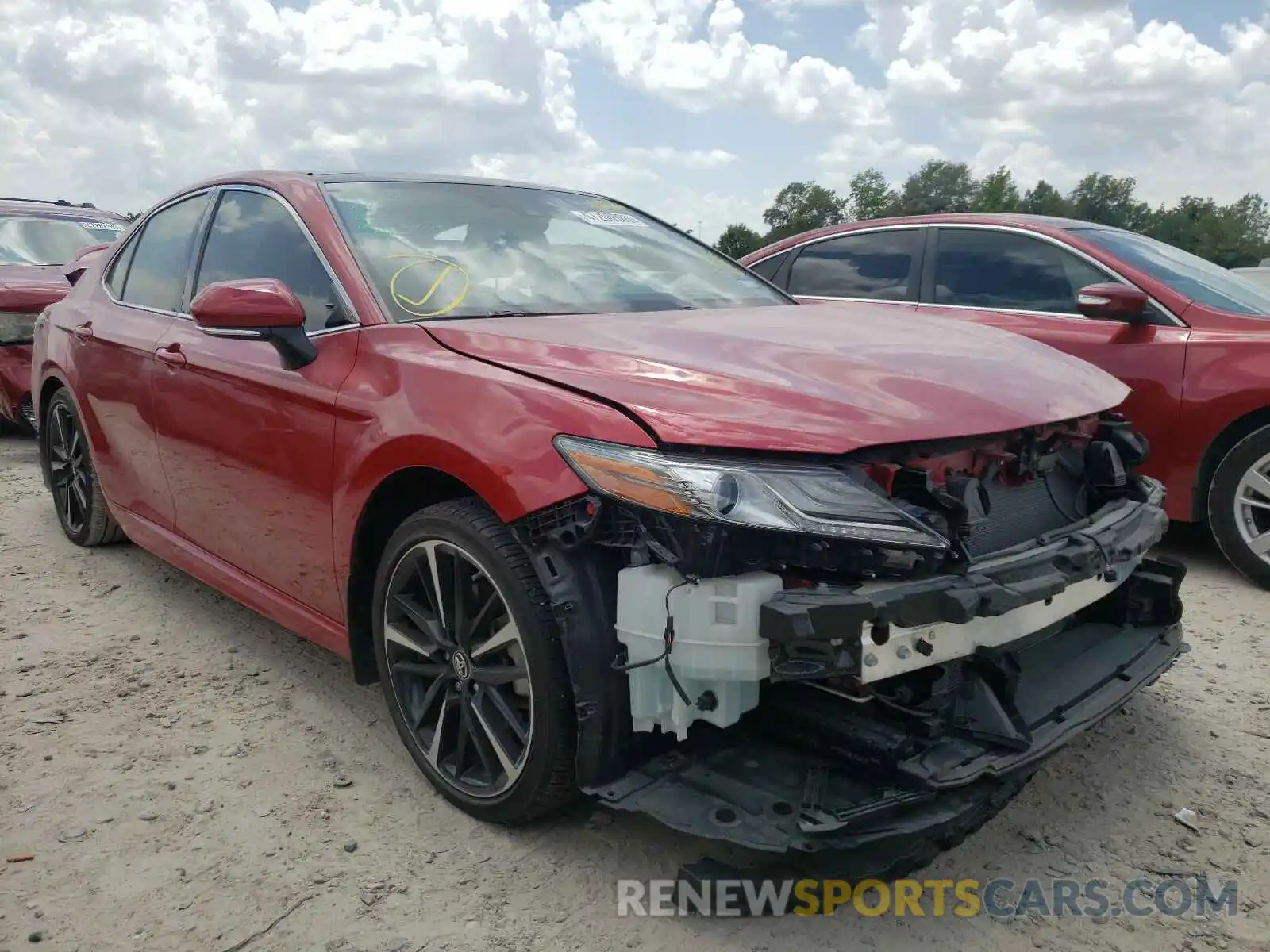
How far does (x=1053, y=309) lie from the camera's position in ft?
15.9

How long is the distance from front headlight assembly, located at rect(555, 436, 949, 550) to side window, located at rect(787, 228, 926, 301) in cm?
373

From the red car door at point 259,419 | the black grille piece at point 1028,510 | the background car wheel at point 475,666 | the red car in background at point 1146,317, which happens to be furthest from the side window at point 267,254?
the red car in background at point 1146,317

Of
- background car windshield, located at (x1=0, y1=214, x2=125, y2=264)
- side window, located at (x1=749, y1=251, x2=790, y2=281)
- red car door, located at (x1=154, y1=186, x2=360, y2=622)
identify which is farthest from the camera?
background car windshield, located at (x1=0, y1=214, x2=125, y2=264)

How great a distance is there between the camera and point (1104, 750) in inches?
111

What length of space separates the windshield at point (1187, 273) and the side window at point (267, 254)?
373cm

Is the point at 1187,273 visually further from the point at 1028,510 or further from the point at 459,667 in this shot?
the point at 459,667

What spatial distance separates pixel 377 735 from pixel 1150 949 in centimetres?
206

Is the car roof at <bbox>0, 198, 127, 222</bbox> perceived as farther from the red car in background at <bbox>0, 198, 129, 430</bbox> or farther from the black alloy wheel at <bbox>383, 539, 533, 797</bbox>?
the black alloy wheel at <bbox>383, 539, 533, 797</bbox>

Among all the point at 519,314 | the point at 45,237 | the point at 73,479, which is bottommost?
the point at 73,479

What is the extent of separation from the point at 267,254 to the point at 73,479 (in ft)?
7.77

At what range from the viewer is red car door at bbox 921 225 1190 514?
438cm

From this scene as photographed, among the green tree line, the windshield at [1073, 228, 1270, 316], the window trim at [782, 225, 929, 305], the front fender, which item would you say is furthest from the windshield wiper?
the green tree line

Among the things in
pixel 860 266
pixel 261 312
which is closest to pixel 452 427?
pixel 261 312

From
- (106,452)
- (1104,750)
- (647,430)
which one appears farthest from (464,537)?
(106,452)
